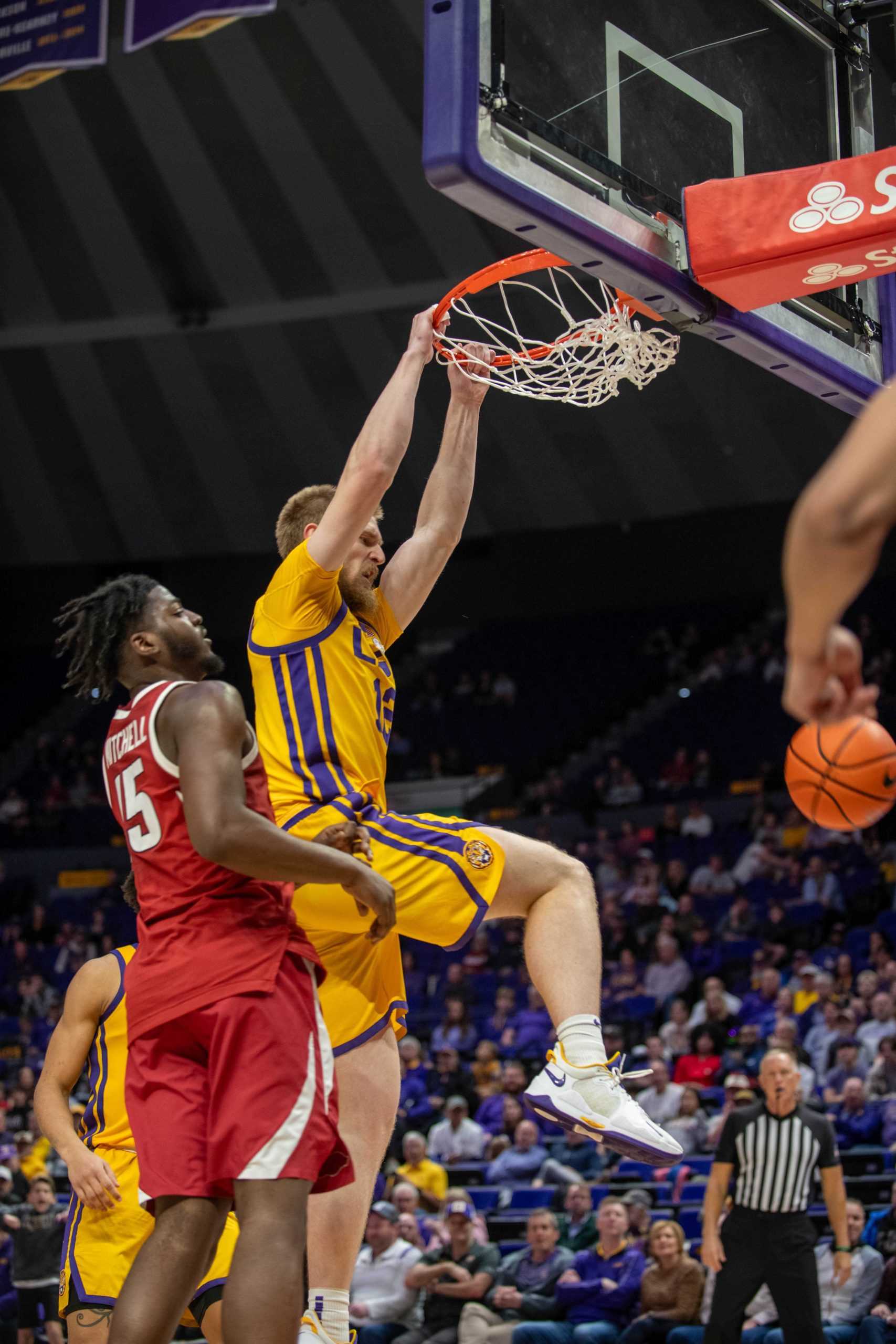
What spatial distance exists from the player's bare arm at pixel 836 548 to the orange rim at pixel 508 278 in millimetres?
2731

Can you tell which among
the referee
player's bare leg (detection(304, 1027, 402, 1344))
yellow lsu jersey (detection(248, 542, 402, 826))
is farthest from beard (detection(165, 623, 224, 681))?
the referee

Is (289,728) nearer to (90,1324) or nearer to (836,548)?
(90,1324)

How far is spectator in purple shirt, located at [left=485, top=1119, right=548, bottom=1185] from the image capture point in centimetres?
1241

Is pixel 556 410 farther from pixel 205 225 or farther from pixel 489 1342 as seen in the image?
pixel 489 1342

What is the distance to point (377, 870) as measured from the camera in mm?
4457

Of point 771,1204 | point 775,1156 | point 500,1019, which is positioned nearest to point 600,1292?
point 771,1204

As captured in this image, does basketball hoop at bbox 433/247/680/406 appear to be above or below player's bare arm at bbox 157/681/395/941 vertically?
above

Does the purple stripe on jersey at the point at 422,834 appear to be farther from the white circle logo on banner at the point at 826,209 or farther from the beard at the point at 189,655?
the white circle logo on banner at the point at 826,209

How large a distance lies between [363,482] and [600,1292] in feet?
24.1

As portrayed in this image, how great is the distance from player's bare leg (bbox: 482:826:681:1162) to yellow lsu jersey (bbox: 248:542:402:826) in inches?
18.7

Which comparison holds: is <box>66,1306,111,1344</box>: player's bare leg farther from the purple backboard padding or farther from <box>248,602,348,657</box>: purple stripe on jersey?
the purple backboard padding

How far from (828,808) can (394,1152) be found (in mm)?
9597

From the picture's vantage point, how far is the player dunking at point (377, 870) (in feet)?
14.2

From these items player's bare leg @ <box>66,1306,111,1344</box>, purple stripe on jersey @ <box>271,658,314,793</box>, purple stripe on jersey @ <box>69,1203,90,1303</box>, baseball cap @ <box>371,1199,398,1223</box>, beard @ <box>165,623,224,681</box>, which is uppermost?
beard @ <box>165,623,224,681</box>
